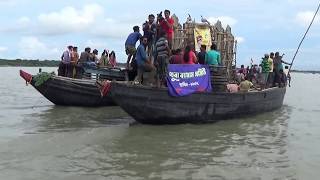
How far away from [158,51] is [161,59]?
57cm

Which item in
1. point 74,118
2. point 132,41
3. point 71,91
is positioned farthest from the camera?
point 71,91

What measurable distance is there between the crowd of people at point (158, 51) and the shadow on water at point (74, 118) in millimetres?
1696

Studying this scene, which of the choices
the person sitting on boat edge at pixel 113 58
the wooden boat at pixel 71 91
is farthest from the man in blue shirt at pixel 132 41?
the person sitting on boat edge at pixel 113 58

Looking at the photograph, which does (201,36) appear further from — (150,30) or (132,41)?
(132,41)

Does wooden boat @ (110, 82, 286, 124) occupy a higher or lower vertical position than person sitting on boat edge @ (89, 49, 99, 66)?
lower

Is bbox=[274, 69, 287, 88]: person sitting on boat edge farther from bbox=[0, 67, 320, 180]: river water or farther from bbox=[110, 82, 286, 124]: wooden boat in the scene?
bbox=[110, 82, 286, 124]: wooden boat

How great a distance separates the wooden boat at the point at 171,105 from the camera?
11879 mm

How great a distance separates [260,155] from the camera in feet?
31.2

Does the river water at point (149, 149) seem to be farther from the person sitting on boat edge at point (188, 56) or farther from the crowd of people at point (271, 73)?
the crowd of people at point (271, 73)

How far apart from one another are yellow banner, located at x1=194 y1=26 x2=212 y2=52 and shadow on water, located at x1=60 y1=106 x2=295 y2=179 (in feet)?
13.4

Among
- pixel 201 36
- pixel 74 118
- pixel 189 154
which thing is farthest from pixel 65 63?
pixel 189 154

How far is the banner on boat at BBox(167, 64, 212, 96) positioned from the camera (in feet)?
39.8

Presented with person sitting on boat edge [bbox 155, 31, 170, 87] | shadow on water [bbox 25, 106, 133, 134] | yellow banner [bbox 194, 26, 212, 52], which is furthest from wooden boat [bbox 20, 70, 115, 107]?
person sitting on boat edge [bbox 155, 31, 170, 87]

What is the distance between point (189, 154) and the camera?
926cm
